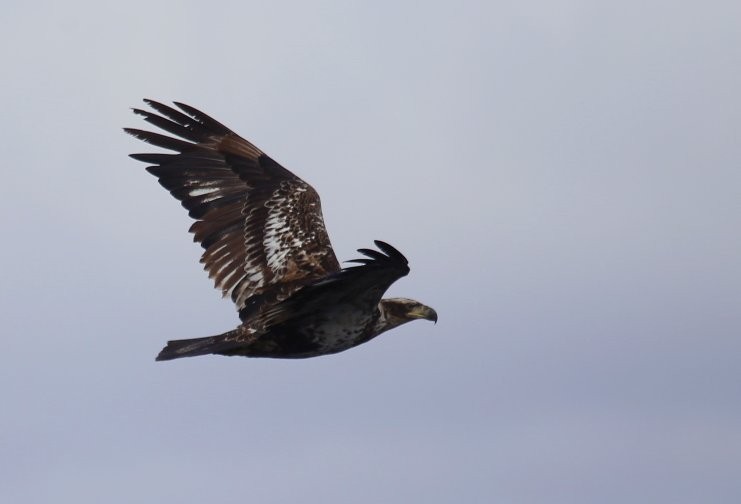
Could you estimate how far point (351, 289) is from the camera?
1611cm

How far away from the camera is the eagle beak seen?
18328 mm

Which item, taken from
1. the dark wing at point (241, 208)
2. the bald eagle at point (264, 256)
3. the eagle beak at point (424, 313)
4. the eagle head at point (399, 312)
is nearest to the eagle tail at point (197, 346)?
the bald eagle at point (264, 256)

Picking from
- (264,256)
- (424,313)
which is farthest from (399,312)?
(264,256)

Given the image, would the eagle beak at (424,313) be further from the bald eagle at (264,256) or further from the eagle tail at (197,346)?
the eagle tail at (197,346)

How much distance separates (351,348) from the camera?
17531 millimetres

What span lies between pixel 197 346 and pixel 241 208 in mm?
3435

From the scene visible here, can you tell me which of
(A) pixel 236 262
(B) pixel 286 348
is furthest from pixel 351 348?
(A) pixel 236 262

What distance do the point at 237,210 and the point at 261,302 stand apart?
202 centimetres

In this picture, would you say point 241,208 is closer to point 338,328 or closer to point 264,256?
point 264,256

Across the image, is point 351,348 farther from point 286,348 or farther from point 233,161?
point 233,161

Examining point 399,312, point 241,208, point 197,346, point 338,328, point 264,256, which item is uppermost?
point 241,208

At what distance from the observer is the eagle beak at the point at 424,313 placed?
18328 mm

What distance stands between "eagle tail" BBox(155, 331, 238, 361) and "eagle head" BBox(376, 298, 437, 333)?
181 centimetres

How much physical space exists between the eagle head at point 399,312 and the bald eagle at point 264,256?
0.01 m
